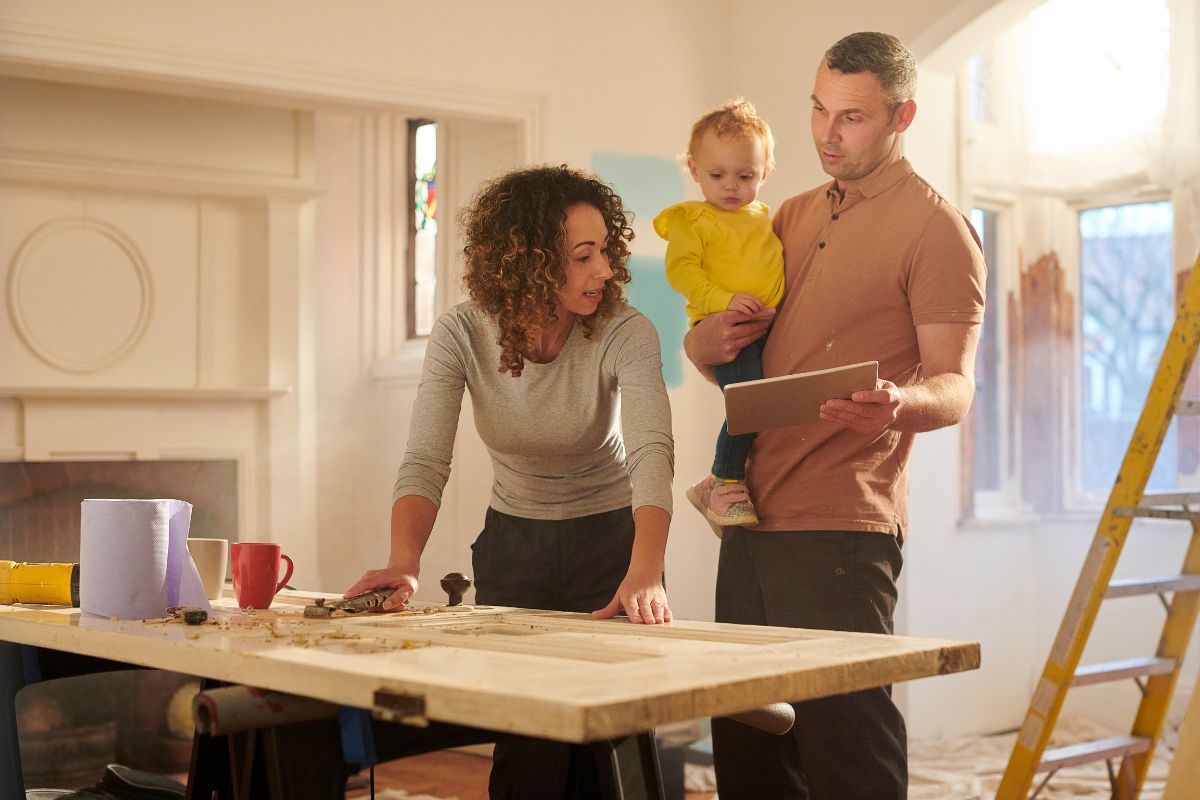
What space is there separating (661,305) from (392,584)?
8.91 ft

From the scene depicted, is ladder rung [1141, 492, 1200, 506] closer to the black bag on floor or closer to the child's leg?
the child's leg

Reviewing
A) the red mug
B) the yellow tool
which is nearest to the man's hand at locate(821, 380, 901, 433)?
the red mug

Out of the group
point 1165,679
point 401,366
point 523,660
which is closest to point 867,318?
point 523,660

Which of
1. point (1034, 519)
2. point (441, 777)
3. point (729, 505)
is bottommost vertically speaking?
point (441, 777)

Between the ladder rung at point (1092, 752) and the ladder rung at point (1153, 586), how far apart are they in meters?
0.37

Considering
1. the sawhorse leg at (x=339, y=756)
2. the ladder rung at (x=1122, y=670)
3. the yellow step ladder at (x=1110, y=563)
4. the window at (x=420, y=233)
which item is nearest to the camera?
the sawhorse leg at (x=339, y=756)

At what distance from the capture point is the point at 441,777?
4223 mm

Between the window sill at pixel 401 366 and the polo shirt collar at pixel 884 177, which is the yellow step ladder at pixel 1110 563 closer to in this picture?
the polo shirt collar at pixel 884 177

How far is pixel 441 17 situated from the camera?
4.16 meters

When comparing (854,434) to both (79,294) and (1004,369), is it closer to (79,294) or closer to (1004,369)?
(1004,369)

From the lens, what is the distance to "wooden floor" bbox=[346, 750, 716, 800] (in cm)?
398

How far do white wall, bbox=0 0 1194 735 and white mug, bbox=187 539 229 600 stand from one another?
2.16 m

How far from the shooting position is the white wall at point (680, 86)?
3.82 m

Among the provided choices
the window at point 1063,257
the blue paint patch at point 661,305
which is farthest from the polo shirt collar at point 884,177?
the window at point 1063,257
